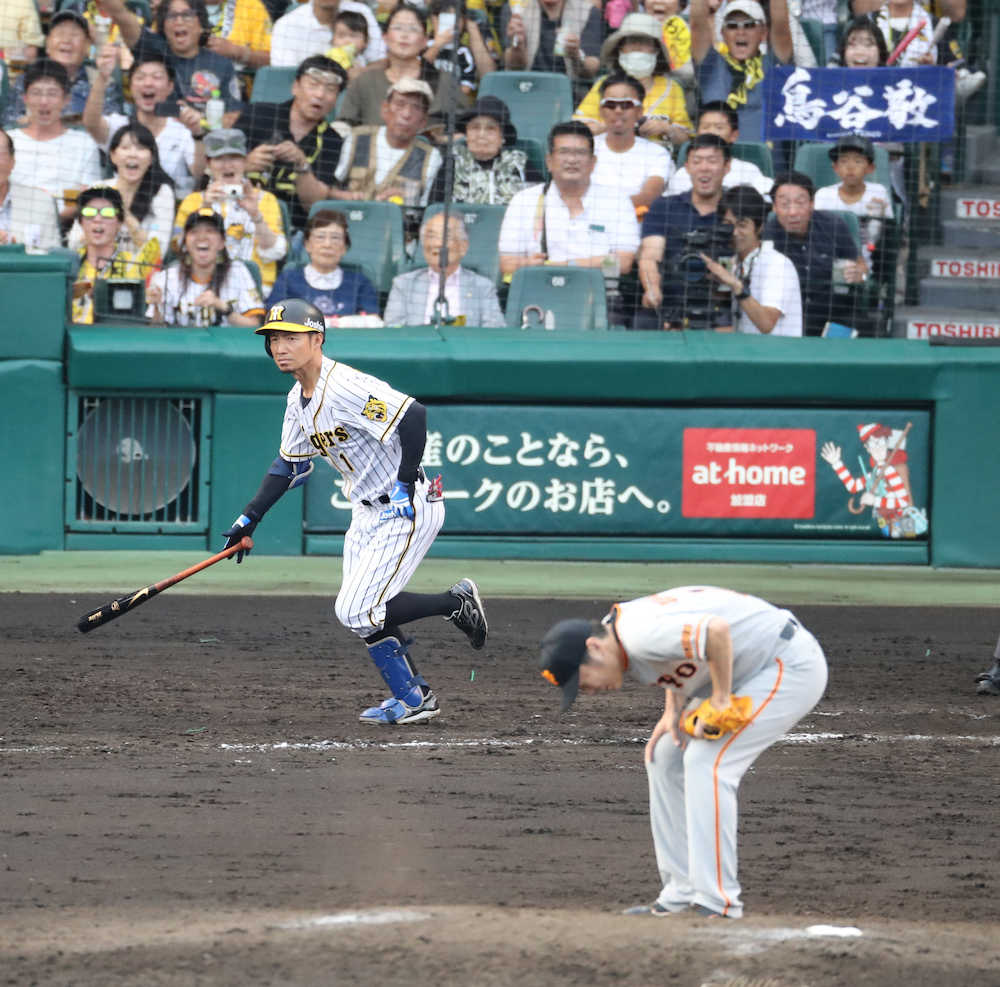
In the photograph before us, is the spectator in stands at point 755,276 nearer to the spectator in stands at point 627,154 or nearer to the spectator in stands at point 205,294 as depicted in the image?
the spectator in stands at point 627,154

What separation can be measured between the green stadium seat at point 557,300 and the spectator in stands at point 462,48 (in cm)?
230

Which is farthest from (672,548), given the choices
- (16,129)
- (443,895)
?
(443,895)

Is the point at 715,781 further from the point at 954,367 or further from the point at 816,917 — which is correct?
the point at 954,367

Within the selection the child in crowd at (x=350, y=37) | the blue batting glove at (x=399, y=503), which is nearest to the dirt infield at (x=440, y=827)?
the blue batting glove at (x=399, y=503)

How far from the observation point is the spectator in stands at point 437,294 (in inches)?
546

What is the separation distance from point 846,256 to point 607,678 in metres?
10.0

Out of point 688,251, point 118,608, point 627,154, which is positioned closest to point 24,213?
point 627,154

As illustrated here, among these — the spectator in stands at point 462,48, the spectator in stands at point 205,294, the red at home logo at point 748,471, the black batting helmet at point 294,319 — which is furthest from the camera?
the spectator in stands at point 462,48

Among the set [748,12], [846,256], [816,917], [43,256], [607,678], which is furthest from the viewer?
[748,12]

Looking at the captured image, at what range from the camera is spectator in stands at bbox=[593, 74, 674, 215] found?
1427 cm

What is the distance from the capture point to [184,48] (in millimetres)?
15055

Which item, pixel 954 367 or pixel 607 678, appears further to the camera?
pixel 954 367

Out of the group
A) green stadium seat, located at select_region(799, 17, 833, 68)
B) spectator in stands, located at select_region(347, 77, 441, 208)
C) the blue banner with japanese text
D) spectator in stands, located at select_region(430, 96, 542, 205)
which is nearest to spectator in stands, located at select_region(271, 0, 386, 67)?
spectator in stands, located at select_region(347, 77, 441, 208)

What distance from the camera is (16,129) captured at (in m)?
14.5
